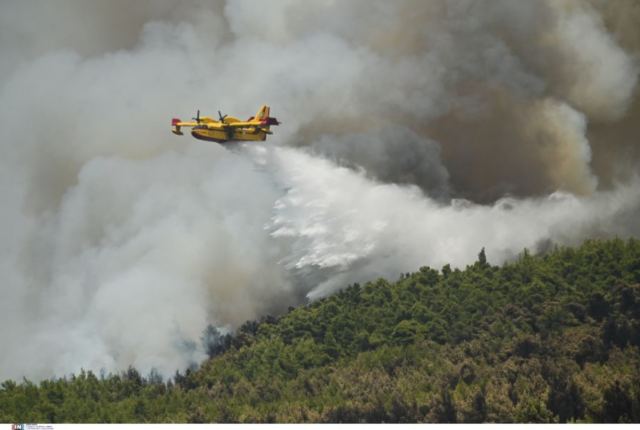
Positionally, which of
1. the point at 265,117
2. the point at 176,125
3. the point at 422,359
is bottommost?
the point at 422,359

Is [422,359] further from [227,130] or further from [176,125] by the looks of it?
[176,125]

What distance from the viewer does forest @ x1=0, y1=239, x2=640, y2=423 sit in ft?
58.9

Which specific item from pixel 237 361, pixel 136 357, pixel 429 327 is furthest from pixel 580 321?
pixel 136 357

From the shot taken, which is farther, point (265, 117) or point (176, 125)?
point (176, 125)

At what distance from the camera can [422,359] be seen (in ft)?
64.1

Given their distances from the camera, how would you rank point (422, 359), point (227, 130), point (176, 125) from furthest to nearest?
1. point (176, 125)
2. point (227, 130)
3. point (422, 359)

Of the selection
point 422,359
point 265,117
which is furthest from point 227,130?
point 422,359

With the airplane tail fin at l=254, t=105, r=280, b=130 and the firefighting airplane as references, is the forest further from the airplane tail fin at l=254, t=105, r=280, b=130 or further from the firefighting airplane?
the airplane tail fin at l=254, t=105, r=280, b=130

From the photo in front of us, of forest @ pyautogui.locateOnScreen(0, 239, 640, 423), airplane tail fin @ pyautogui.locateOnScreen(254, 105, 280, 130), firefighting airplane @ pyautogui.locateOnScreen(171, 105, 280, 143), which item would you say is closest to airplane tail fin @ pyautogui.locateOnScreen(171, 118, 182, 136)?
firefighting airplane @ pyautogui.locateOnScreen(171, 105, 280, 143)

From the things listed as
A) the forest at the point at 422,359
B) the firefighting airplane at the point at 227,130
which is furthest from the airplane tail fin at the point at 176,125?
the forest at the point at 422,359

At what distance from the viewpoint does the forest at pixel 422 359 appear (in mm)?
17953

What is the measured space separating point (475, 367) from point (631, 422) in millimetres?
2477

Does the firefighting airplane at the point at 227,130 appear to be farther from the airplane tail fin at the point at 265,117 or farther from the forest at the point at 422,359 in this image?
the forest at the point at 422,359

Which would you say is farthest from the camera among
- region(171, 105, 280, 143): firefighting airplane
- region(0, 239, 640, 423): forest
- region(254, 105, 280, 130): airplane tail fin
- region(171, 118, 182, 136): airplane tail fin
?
region(171, 118, 182, 136): airplane tail fin
